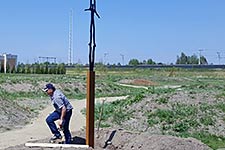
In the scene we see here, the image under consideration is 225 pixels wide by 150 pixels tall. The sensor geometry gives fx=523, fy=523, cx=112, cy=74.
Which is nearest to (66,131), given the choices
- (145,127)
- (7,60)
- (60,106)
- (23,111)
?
(60,106)

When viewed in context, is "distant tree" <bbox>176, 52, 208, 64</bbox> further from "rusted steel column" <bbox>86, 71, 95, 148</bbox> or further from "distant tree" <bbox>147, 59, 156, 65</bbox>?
"rusted steel column" <bbox>86, 71, 95, 148</bbox>

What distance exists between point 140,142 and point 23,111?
10458 mm

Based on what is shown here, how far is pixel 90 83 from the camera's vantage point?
10.7 metres

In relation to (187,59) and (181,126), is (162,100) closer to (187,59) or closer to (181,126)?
(181,126)

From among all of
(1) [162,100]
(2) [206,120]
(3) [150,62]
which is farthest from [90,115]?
(3) [150,62]

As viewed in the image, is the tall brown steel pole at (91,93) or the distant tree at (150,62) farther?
the distant tree at (150,62)

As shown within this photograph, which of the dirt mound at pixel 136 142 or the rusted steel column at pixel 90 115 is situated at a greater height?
the rusted steel column at pixel 90 115

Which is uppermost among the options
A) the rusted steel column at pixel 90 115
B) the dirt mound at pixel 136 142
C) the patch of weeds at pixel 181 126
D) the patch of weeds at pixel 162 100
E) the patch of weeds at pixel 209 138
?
the rusted steel column at pixel 90 115

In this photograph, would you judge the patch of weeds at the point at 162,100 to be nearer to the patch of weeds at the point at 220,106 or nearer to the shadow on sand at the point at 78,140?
the patch of weeds at the point at 220,106

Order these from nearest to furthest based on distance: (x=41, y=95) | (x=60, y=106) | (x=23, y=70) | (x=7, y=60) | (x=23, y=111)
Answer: (x=60, y=106) → (x=23, y=111) → (x=41, y=95) → (x=23, y=70) → (x=7, y=60)

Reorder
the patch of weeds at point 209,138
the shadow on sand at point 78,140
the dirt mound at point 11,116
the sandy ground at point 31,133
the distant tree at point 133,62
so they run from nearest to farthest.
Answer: the shadow on sand at point 78,140 → the sandy ground at point 31,133 → the patch of weeds at point 209,138 → the dirt mound at point 11,116 → the distant tree at point 133,62

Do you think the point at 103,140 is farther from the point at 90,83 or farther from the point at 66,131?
the point at 90,83

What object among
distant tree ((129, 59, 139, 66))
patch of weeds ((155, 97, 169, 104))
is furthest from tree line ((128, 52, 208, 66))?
patch of weeds ((155, 97, 169, 104))

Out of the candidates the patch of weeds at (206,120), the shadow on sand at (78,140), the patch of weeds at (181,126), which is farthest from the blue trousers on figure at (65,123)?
the patch of weeds at (206,120)
